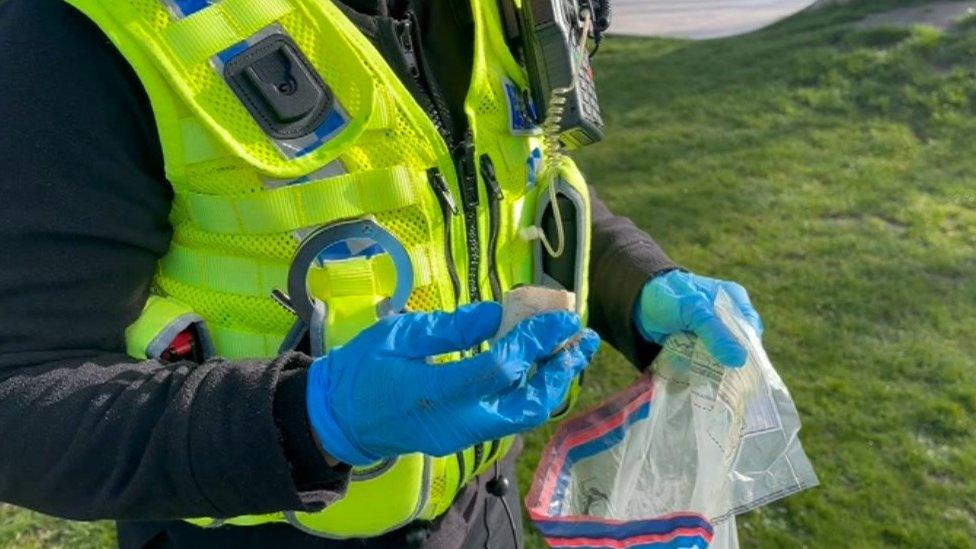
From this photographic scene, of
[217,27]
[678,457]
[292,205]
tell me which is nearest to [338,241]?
[292,205]

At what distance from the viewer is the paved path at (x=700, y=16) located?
32.4ft

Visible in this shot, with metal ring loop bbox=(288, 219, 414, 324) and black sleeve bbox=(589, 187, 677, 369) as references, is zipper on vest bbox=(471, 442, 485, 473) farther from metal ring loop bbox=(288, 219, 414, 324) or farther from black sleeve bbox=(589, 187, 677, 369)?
black sleeve bbox=(589, 187, 677, 369)

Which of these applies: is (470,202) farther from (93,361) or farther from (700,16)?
(700,16)

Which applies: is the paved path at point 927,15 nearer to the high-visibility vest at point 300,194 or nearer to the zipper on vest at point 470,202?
the zipper on vest at point 470,202

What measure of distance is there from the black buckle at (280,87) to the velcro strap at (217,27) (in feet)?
0.07

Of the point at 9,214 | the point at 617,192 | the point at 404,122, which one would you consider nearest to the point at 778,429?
the point at 404,122

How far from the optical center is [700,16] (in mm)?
10547

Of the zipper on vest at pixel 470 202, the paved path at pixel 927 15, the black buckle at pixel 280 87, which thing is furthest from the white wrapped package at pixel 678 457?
the paved path at pixel 927 15

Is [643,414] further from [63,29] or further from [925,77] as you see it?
[925,77]

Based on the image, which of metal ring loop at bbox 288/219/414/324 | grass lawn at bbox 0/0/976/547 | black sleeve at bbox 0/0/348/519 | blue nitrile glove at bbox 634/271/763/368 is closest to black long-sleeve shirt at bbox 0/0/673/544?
black sleeve at bbox 0/0/348/519

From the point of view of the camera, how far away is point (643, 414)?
67.9 inches

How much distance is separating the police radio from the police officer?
0.61ft

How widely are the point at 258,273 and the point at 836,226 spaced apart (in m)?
4.77

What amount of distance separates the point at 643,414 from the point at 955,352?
10.3 feet
